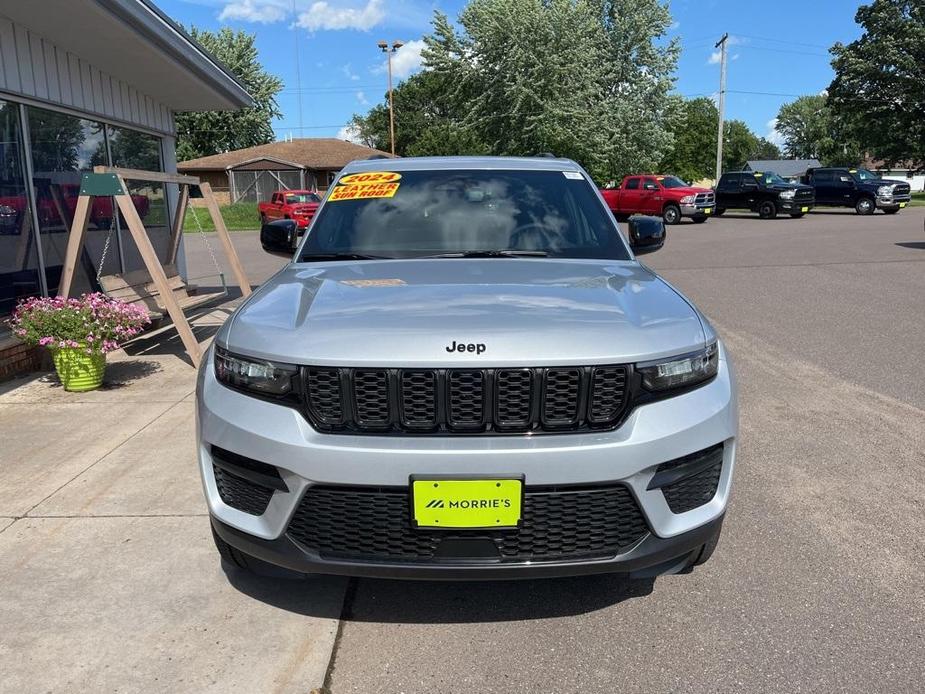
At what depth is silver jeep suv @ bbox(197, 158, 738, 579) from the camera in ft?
7.70

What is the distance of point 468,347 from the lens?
2391 mm

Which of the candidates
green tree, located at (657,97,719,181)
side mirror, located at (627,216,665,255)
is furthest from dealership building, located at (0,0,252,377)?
green tree, located at (657,97,719,181)

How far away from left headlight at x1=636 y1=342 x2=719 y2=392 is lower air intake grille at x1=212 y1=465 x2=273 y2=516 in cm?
132

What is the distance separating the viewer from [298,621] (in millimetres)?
2852

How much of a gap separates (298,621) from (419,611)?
0.47 metres

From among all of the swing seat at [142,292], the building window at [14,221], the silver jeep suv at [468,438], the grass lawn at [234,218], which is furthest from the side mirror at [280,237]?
the grass lawn at [234,218]

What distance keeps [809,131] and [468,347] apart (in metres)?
125

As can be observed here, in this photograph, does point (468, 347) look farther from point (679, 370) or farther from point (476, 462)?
point (679, 370)

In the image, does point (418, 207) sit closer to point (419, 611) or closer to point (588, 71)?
point (419, 611)

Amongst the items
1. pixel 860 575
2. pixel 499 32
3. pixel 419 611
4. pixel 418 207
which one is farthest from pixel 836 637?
pixel 499 32

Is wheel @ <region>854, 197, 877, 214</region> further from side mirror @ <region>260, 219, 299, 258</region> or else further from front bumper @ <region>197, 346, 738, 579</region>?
front bumper @ <region>197, 346, 738, 579</region>

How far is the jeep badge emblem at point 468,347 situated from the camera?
7.82ft

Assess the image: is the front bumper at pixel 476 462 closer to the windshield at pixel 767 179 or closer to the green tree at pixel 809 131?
the windshield at pixel 767 179

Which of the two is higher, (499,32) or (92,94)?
(499,32)
